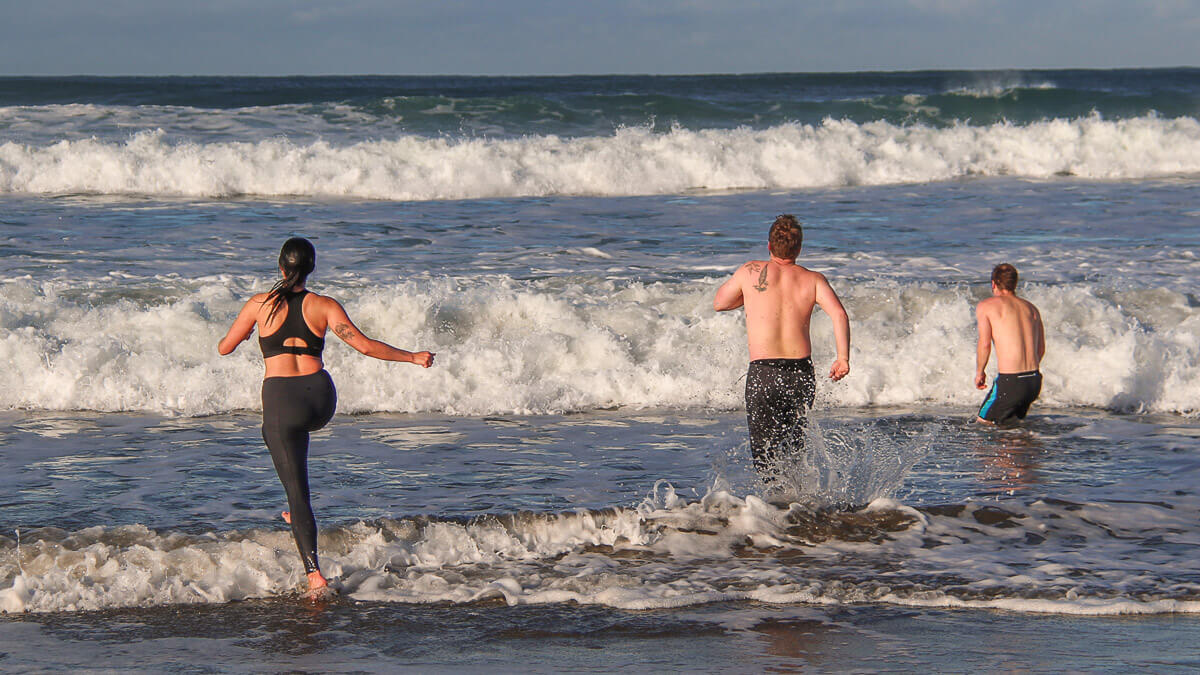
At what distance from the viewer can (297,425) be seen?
18.0 ft

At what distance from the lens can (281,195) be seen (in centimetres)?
2111

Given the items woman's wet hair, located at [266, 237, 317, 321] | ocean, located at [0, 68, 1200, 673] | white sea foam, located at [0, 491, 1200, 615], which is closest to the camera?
ocean, located at [0, 68, 1200, 673]

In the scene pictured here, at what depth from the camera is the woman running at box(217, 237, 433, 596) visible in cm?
541

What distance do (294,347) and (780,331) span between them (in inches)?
97.8

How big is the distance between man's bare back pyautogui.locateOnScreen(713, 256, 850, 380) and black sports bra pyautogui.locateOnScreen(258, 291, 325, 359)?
2136mm

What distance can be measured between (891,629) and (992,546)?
1.40 meters

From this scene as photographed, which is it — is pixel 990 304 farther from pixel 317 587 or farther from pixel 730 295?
pixel 317 587

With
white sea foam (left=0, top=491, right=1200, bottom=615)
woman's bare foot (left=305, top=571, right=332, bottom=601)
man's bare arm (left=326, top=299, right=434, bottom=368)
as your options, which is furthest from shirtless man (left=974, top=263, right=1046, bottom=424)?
woman's bare foot (left=305, top=571, right=332, bottom=601)

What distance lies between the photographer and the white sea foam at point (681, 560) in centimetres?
561

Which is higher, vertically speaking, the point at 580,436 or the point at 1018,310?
the point at 1018,310

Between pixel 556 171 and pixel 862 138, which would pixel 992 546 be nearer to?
pixel 556 171

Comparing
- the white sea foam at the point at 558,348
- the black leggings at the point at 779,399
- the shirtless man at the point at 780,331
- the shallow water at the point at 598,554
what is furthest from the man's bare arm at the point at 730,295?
the white sea foam at the point at 558,348

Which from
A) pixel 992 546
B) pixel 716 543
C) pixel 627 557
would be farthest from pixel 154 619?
pixel 992 546

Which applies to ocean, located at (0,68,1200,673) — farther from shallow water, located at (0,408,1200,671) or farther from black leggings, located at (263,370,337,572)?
black leggings, located at (263,370,337,572)
